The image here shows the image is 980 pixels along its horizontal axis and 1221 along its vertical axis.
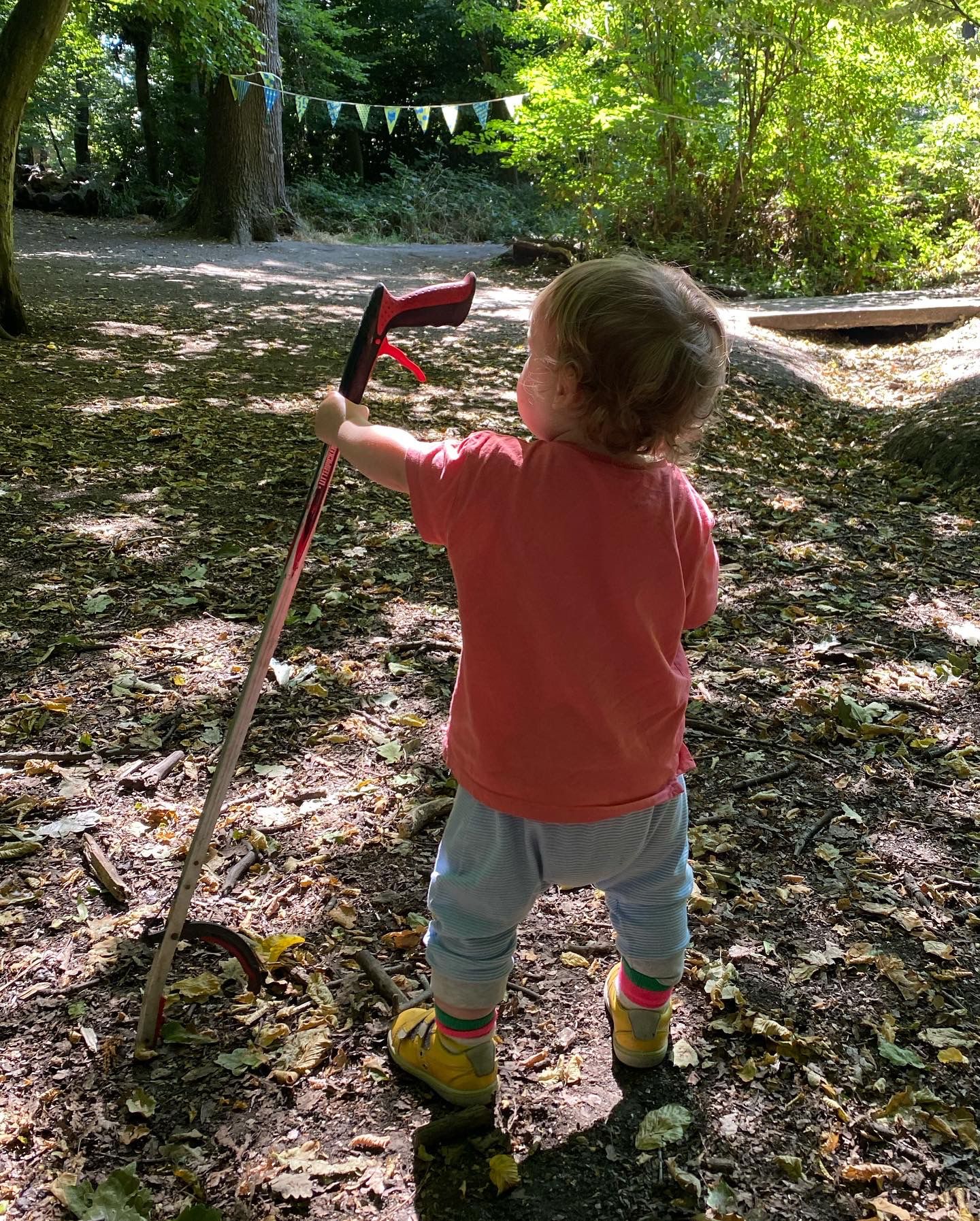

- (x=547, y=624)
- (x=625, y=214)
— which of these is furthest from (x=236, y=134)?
(x=547, y=624)

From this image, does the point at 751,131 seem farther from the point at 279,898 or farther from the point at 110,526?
the point at 279,898

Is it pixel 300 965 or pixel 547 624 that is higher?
pixel 547 624

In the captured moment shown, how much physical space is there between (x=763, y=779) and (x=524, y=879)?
1589 mm

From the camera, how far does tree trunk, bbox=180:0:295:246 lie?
15.2 m

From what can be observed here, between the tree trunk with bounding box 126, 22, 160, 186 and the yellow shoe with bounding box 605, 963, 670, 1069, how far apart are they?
23556mm

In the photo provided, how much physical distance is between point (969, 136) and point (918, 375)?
33.4 feet

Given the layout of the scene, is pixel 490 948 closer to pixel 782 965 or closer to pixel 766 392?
pixel 782 965

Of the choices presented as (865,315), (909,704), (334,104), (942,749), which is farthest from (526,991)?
(334,104)

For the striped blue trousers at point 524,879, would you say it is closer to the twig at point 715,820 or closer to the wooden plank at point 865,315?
the twig at point 715,820

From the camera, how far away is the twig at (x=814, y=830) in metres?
2.66

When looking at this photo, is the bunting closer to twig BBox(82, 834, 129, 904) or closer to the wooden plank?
the wooden plank

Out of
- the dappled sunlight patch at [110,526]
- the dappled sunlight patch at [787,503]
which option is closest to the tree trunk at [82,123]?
the dappled sunlight patch at [110,526]

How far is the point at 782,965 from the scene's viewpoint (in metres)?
2.26

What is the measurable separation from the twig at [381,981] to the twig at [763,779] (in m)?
1.27
